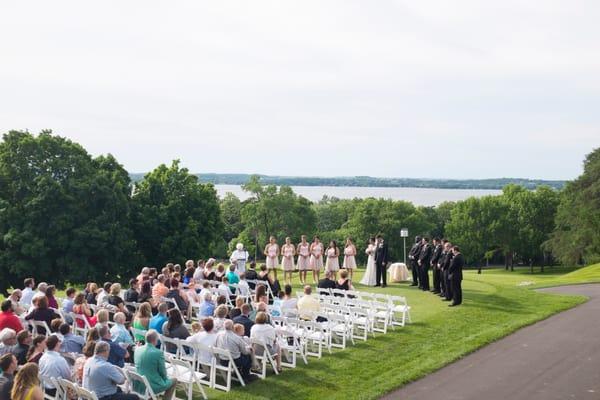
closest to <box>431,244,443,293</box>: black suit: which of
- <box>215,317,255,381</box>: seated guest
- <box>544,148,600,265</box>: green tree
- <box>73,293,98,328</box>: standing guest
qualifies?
<box>215,317,255,381</box>: seated guest

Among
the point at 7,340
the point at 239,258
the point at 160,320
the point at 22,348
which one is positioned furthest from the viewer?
the point at 239,258

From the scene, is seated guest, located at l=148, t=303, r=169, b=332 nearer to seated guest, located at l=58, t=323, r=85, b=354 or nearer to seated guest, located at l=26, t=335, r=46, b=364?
seated guest, located at l=58, t=323, r=85, b=354

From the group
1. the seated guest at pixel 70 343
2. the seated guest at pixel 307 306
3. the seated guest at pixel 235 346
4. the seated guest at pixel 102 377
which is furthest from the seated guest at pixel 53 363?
A: the seated guest at pixel 307 306

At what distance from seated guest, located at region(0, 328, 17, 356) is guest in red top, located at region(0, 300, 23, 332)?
182 cm

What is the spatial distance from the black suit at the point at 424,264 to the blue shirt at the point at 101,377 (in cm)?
1416

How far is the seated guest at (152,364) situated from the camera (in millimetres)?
9758

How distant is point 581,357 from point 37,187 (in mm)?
28812

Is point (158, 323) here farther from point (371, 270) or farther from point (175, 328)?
point (371, 270)

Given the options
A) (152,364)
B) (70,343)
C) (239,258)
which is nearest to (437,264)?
(239,258)

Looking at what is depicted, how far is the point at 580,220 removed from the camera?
211 feet

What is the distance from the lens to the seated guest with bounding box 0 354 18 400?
824 cm

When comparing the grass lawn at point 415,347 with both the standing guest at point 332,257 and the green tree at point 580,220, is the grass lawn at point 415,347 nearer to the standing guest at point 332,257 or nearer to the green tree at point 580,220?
the standing guest at point 332,257

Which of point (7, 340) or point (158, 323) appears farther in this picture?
point (158, 323)

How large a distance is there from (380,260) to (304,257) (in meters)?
2.89
